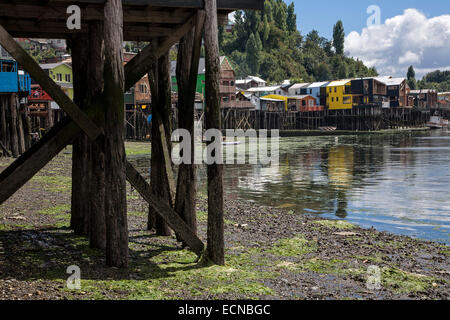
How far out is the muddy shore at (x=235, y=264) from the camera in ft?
22.4

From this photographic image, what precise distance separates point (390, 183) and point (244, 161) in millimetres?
13329

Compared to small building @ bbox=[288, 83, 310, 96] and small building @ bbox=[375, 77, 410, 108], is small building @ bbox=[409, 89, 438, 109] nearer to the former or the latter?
small building @ bbox=[375, 77, 410, 108]

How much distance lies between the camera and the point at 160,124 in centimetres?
963

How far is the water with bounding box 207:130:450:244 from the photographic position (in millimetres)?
15336

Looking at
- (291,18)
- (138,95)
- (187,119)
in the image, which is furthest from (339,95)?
(187,119)

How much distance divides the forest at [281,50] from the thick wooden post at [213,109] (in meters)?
128

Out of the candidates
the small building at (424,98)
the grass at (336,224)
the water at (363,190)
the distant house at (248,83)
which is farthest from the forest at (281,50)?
the grass at (336,224)

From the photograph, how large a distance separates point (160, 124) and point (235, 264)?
2.96 meters

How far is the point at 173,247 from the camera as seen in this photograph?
9383 millimetres

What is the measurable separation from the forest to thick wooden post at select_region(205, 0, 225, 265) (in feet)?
420

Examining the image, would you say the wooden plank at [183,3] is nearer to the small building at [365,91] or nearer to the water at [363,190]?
the water at [363,190]

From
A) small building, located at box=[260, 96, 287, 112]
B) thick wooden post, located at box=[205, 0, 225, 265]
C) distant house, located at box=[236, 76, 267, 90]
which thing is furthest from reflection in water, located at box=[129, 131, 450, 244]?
distant house, located at box=[236, 76, 267, 90]

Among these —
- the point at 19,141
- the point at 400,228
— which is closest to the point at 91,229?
the point at 400,228

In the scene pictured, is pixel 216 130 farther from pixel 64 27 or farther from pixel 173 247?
pixel 64 27
